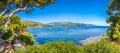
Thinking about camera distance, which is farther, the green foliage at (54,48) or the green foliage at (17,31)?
the green foliage at (17,31)

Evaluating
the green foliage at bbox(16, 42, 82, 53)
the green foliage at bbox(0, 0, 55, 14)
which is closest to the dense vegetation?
the green foliage at bbox(16, 42, 82, 53)

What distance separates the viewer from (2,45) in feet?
100.0

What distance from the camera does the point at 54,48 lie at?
17.1 metres

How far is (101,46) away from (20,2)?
11.8 metres

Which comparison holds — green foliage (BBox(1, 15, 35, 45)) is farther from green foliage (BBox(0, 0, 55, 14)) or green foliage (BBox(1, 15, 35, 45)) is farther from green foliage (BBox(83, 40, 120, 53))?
green foliage (BBox(83, 40, 120, 53))

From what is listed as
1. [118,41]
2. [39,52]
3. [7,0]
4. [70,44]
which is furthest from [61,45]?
[118,41]

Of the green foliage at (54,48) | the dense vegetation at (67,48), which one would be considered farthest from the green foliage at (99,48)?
the green foliage at (54,48)

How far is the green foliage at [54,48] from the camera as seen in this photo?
54.1 ft

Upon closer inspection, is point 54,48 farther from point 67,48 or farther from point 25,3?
point 25,3

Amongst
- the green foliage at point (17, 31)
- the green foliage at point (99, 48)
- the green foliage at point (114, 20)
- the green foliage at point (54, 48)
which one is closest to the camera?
the green foliage at point (54, 48)

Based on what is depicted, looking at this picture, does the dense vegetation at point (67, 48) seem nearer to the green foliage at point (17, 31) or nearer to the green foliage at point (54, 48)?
the green foliage at point (54, 48)

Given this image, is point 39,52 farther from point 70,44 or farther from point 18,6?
point 18,6

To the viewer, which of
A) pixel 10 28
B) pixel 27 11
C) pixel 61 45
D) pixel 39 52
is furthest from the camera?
pixel 10 28

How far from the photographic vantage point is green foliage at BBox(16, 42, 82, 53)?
1650 cm
